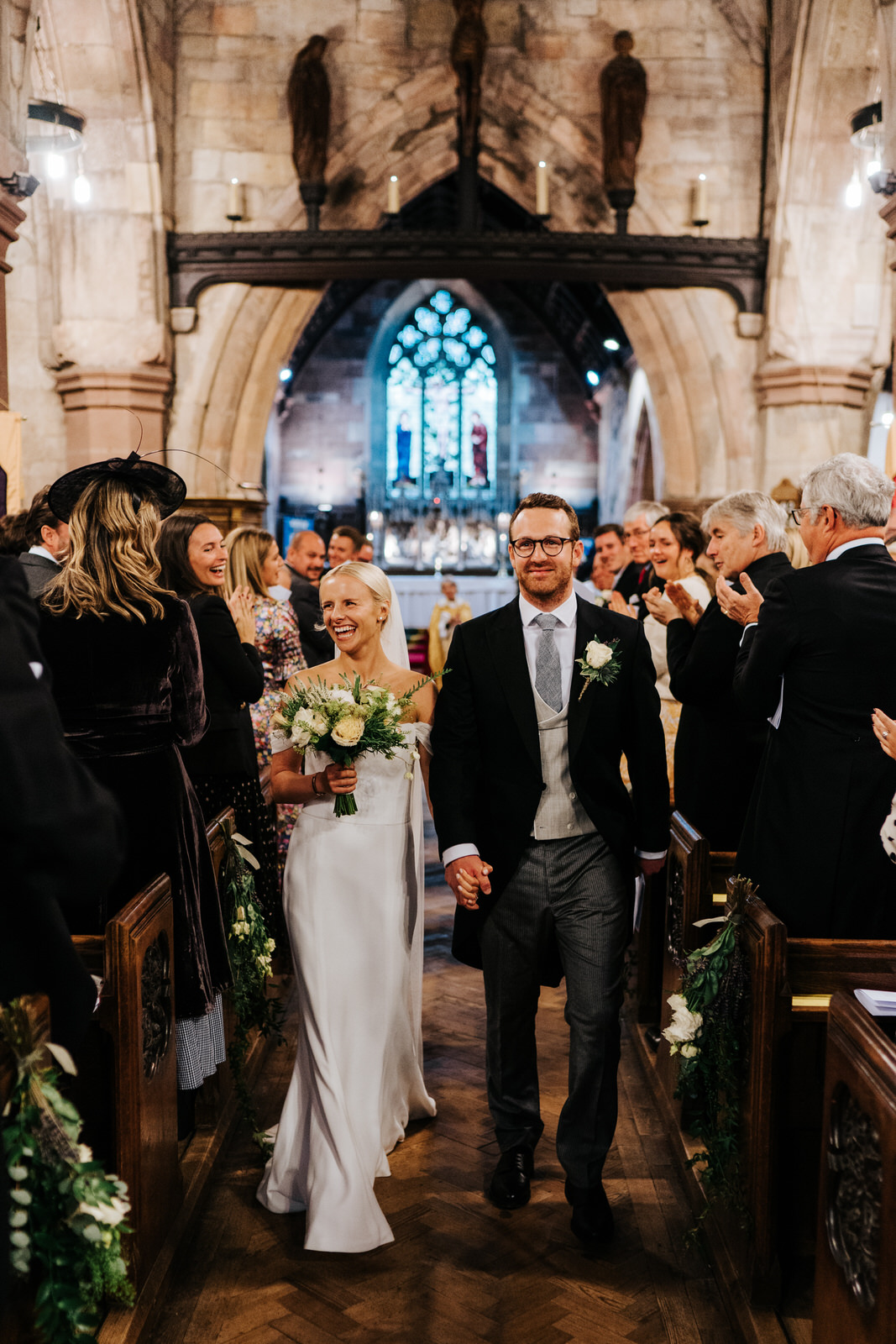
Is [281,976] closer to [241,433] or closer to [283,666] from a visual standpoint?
[283,666]

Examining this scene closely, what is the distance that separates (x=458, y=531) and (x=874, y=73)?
31.8 ft

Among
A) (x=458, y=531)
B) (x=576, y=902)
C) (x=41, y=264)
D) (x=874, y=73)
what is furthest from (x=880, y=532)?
(x=458, y=531)

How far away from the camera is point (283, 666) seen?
4750 millimetres

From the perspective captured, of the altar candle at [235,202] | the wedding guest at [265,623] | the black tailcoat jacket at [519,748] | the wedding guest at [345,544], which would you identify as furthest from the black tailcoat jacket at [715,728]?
the altar candle at [235,202]

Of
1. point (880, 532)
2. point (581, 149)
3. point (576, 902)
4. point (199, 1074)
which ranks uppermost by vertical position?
point (581, 149)

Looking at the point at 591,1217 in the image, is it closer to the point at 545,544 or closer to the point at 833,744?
the point at 833,744

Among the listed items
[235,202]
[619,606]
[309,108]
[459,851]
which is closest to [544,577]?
[459,851]

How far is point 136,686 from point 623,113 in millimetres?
7379

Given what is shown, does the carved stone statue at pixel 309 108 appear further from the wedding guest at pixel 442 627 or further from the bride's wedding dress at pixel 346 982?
the bride's wedding dress at pixel 346 982

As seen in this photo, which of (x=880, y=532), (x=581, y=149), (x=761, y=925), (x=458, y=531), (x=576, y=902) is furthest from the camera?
(x=458, y=531)

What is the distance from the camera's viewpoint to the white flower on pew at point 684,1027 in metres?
2.50

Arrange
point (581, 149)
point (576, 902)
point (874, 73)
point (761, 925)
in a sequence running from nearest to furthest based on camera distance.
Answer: point (761, 925) → point (576, 902) → point (874, 73) → point (581, 149)

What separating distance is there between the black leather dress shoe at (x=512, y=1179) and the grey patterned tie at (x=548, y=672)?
1184 millimetres

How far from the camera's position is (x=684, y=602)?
12.1 ft
